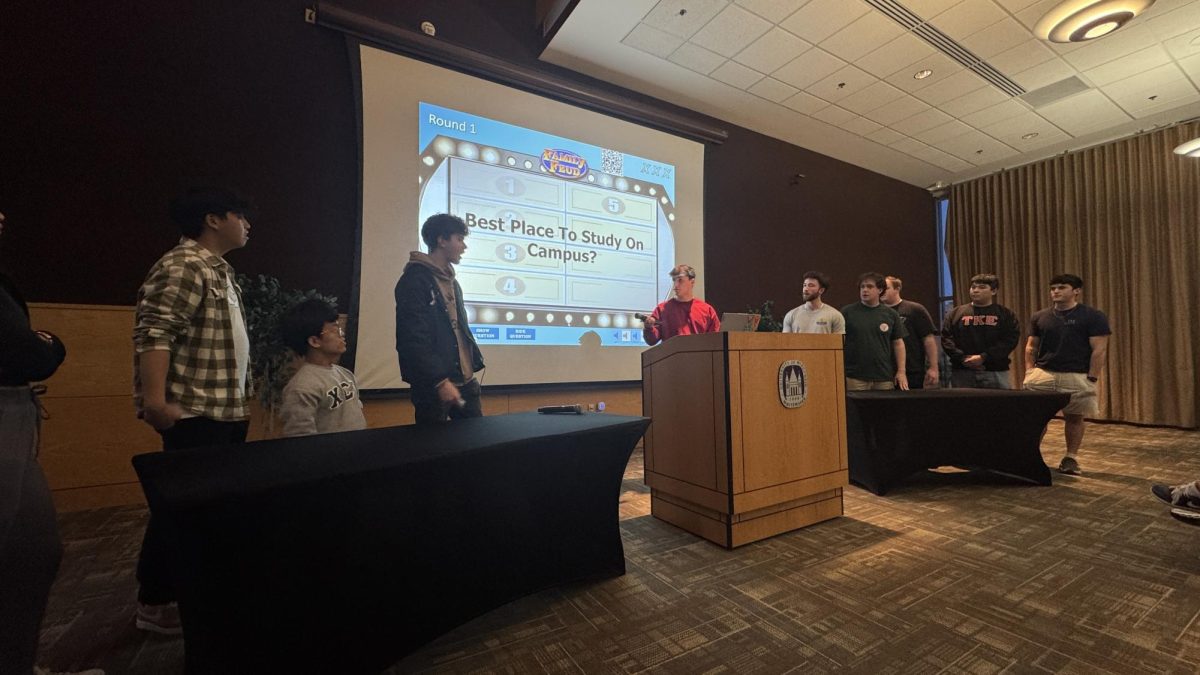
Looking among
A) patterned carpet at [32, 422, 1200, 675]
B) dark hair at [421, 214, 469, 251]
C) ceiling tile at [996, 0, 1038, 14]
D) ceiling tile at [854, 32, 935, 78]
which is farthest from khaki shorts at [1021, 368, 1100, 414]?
dark hair at [421, 214, 469, 251]

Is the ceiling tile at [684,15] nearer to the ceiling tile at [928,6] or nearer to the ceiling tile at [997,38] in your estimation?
the ceiling tile at [928,6]

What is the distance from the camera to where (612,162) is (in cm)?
445

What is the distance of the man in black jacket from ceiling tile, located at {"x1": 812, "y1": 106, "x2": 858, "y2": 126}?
479 cm

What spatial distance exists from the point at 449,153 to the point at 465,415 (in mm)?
2284

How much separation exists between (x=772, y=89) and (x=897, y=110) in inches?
62.4

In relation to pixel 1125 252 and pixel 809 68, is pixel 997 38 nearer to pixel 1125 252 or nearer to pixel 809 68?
pixel 809 68

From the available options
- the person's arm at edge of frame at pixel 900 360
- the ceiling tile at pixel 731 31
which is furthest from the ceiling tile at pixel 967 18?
the person's arm at edge of frame at pixel 900 360

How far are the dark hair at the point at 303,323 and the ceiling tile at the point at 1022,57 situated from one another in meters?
5.75

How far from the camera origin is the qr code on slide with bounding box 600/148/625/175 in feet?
14.4

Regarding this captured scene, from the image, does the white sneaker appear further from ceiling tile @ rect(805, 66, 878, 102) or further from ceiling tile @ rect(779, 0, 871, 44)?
ceiling tile @ rect(805, 66, 878, 102)

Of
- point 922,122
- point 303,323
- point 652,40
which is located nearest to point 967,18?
point 922,122

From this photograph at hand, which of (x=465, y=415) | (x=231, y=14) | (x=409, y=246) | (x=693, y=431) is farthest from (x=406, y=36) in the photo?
(x=693, y=431)

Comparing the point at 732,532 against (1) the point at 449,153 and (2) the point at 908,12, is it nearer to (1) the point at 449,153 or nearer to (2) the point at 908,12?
(1) the point at 449,153

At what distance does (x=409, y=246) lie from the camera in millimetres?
3541
